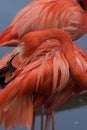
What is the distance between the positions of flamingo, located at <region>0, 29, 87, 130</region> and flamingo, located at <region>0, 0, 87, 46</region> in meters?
0.40

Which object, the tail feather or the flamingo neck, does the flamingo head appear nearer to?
the flamingo neck

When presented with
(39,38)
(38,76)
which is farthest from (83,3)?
(38,76)

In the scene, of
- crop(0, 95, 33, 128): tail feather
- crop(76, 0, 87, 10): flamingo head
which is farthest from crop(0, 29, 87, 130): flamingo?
crop(76, 0, 87, 10): flamingo head

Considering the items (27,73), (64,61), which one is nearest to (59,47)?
(64,61)

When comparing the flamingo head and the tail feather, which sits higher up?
the flamingo head

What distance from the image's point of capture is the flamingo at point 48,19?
118 inches

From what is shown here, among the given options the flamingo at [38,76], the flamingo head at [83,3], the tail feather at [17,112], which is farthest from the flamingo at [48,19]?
the tail feather at [17,112]

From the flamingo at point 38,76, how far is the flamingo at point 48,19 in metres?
0.40

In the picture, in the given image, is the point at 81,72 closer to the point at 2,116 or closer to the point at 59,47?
the point at 59,47

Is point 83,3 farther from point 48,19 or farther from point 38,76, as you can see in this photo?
point 38,76

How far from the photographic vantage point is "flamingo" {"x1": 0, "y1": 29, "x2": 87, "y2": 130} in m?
2.41

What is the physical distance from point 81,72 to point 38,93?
0.26 m

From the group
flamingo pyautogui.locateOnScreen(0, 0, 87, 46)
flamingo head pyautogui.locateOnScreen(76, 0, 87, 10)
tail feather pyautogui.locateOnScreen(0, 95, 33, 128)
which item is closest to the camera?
tail feather pyautogui.locateOnScreen(0, 95, 33, 128)

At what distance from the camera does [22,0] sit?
3.96m
